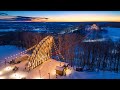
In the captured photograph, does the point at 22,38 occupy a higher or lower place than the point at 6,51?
higher

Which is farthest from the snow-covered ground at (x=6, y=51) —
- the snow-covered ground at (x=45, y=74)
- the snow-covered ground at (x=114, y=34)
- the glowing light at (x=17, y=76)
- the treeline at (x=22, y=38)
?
the snow-covered ground at (x=114, y=34)

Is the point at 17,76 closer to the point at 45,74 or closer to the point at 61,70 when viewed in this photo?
the point at 45,74

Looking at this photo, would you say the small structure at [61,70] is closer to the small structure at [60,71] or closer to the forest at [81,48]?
the small structure at [60,71]

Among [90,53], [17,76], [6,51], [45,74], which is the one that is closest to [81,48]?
[90,53]

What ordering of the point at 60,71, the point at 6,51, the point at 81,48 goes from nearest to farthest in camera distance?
the point at 60,71, the point at 6,51, the point at 81,48

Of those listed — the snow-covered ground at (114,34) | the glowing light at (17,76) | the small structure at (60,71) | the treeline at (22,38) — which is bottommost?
the glowing light at (17,76)

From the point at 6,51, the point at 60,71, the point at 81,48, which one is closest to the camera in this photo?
the point at 60,71

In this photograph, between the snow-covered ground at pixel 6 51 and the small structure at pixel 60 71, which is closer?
the small structure at pixel 60 71

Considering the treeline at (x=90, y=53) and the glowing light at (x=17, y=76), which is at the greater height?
the treeline at (x=90, y=53)
